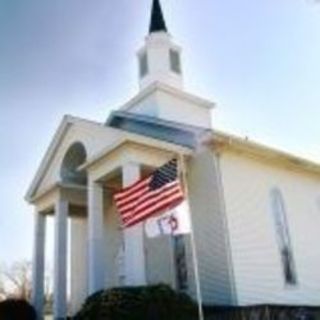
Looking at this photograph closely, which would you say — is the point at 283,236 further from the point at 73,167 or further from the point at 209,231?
the point at 73,167

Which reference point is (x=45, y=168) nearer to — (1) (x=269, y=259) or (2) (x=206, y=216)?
(2) (x=206, y=216)

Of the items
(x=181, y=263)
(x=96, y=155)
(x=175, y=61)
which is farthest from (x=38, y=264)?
(x=175, y=61)

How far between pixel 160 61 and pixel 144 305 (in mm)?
13936

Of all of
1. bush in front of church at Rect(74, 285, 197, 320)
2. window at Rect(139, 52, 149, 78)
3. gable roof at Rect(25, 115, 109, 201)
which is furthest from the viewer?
window at Rect(139, 52, 149, 78)

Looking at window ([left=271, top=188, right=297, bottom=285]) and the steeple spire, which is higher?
the steeple spire

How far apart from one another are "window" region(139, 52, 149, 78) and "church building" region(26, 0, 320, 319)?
0.09 metres

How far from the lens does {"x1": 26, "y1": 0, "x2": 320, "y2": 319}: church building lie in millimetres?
18188

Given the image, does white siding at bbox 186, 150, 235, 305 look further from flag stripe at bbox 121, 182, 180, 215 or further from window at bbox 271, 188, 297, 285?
flag stripe at bbox 121, 182, 180, 215

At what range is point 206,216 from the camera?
1881cm

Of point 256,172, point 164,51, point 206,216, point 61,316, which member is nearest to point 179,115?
→ point 164,51

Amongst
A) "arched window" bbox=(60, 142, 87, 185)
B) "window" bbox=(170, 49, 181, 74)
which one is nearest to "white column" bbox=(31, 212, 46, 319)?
"arched window" bbox=(60, 142, 87, 185)

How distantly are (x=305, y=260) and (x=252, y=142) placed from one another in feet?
18.2

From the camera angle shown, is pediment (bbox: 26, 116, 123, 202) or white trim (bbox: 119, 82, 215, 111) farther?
white trim (bbox: 119, 82, 215, 111)

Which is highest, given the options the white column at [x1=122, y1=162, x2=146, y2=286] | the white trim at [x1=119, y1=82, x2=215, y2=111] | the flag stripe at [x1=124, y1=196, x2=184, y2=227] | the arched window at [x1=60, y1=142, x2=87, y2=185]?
the white trim at [x1=119, y1=82, x2=215, y2=111]
